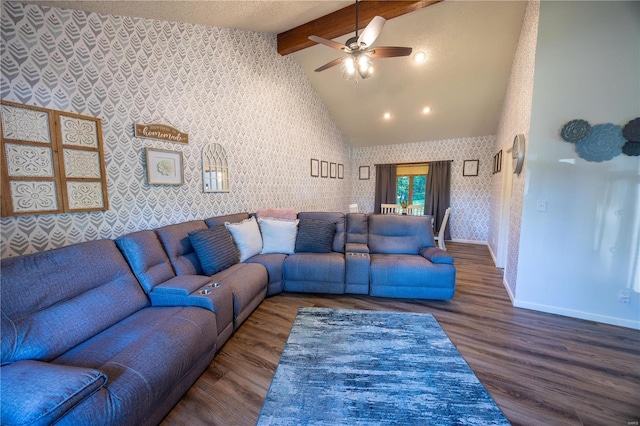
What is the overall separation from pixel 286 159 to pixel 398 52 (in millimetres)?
2451

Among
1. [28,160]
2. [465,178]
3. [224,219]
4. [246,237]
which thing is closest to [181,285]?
[246,237]

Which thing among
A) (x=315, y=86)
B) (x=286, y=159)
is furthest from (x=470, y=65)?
(x=286, y=159)

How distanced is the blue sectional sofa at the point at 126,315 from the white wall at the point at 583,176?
3.34 ft

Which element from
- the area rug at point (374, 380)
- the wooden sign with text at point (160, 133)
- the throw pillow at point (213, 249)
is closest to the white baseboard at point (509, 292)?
the area rug at point (374, 380)

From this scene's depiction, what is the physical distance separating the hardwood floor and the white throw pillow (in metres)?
0.61

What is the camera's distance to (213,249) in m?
2.42

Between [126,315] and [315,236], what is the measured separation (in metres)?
2.01

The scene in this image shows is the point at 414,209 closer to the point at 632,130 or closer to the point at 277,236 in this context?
the point at 632,130

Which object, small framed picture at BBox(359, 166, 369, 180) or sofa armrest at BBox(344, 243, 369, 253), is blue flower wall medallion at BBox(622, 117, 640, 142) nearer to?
sofa armrest at BBox(344, 243, 369, 253)

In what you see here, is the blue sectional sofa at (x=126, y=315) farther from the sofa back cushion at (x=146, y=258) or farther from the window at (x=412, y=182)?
the window at (x=412, y=182)

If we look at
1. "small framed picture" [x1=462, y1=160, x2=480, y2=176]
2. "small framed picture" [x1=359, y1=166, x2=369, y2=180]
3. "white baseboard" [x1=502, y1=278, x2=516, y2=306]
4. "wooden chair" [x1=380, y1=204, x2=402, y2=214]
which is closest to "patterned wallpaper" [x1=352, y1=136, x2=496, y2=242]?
"small framed picture" [x1=462, y1=160, x2=480, y2=176]

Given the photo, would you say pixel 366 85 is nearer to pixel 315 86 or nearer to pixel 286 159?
pixel 315 86

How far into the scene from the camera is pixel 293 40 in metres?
3.64

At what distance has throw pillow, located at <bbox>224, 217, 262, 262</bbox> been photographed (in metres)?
2.82
